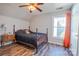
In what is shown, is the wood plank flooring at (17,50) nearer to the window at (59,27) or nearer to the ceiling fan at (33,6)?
the window at (59,27)

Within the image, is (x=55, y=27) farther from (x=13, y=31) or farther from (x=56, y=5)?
(x=13, y=31)

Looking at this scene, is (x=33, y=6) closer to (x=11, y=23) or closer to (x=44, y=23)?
(x=44, y=23)

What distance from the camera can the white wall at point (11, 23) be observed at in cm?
172

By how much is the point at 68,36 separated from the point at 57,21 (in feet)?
1.00

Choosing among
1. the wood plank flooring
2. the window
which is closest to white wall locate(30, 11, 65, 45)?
the window

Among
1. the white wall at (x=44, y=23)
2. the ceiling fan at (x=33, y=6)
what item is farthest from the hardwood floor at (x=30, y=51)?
the ceiling fan at (x=33, y=6)

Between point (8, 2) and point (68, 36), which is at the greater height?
point (8, 2)

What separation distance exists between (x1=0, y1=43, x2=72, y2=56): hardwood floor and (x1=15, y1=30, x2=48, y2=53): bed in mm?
70

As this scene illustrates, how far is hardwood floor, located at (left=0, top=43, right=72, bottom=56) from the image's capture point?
1.76 metres

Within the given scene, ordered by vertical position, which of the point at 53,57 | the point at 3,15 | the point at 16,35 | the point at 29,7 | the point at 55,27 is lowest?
the point at 53,57

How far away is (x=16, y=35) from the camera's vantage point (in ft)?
5.84

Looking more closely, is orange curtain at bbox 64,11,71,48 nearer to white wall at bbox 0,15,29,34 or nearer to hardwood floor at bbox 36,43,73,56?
Result: hardwood floor at bbox 36,43,73,56

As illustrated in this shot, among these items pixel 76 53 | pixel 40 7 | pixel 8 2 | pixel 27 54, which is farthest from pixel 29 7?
pixel 76 53

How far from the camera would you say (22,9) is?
69.5 inches
